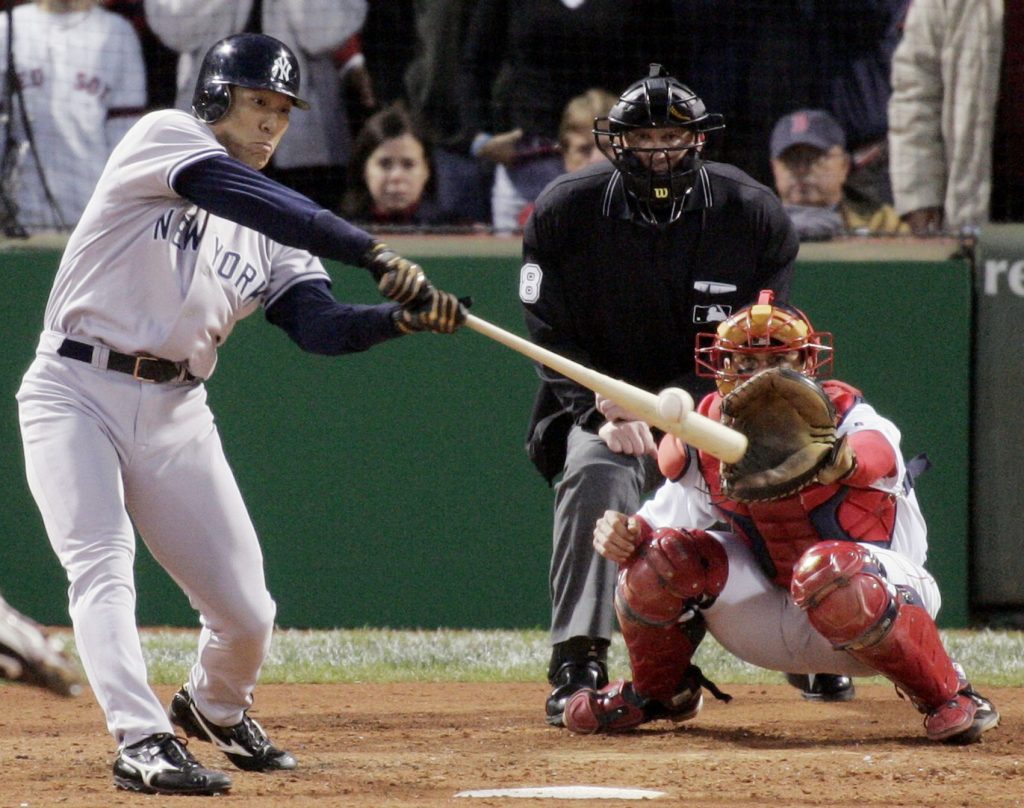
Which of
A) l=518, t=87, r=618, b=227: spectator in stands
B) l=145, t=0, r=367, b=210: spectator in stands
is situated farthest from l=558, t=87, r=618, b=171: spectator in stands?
l=145, t=0, r=367, b=210: spectator in stands

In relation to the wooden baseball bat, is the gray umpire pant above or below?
below

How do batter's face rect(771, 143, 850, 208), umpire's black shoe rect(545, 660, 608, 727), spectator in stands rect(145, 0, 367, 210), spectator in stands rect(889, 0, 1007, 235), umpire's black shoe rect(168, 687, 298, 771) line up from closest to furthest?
umpire's black shoe rect(168, 687, 298, 771), umpire's black shoe rect(545, 660, 608, 727), spectator in stands rect(889, 0, 1007, 235), batter's face rect(771, 143, 850, 208), spectator in stands rect(145, 0, 367, 210)

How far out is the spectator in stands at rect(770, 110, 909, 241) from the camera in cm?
717

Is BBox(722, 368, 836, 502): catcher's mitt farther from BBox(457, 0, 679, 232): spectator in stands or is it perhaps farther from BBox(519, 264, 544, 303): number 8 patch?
BBox(457, 0, 679, 232): spectator in stands

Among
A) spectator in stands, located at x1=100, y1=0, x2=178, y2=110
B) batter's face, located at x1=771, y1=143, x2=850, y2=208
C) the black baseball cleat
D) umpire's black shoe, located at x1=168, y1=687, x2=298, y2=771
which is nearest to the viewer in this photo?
the black baseball cleat

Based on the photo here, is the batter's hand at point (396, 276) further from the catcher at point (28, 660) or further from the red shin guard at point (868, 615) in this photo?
the catcher at point (28, 660)

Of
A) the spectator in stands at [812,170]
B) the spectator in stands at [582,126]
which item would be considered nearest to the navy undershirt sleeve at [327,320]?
the spectator in stands at [582,126]

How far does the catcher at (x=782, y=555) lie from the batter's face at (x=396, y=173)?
329 cm

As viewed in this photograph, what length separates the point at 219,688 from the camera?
4.14 meters

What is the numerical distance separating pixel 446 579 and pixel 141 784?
3.47 meters

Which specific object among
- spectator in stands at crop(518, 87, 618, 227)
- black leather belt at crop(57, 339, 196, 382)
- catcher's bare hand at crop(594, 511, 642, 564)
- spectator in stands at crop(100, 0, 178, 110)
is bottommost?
catcher's bare hand at crop(594, 511, 642, 564)

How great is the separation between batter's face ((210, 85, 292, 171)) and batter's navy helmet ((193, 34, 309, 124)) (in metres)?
0.02

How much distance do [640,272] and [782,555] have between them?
40.0 inches

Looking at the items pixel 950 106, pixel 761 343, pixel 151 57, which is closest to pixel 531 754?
pixel 761 343
